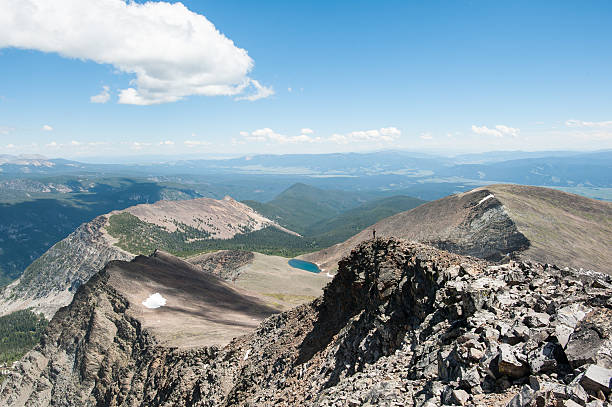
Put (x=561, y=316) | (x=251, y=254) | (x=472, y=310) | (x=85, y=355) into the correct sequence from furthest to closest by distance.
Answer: (x=251, y=254)
(x=85, y=355)
(x=472, y=310)
(x=561, y=316)

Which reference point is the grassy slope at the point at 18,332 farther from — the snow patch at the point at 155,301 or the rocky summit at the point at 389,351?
the rocky summit at the point at 389,351

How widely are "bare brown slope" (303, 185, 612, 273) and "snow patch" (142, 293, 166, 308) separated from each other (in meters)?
88.1

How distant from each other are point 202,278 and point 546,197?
13361 cm

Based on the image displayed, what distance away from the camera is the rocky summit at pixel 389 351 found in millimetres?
12906

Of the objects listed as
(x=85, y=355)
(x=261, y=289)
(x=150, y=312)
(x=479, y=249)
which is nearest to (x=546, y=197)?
(x=479, y=249)

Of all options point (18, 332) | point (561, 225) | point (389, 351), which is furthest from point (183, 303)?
point (18, 332)

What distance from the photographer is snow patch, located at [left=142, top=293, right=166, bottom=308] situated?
67.7m

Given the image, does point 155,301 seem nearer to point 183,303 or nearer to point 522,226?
point 183,303

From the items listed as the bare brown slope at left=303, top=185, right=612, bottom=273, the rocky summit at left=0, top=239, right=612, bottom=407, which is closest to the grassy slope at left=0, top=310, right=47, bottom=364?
the rocky summit at left=0, top=239, right=612, bottom=407

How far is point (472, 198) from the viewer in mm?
148250

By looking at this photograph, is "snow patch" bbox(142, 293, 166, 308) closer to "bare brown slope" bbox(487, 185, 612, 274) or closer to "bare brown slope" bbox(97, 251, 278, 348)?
"bare brown slope" bbox(97, 251, 278, 348)

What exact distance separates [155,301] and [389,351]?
60.4m

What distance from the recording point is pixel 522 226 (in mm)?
110375

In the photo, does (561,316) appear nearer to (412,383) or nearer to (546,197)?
(412,383)
